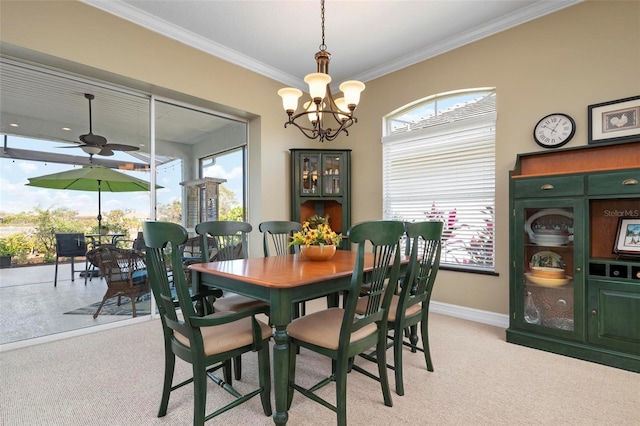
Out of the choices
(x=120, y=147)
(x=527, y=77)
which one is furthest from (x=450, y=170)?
(x=120, y=147)

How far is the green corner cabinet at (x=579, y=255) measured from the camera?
2.37m

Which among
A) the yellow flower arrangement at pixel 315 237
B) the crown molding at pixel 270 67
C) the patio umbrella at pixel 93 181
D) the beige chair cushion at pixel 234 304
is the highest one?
the crown molding at pixel 270 67

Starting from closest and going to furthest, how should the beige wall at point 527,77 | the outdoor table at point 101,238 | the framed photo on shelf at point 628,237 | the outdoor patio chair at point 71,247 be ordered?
the framed photo on shelf at point 628,237 < the beige wall at point 527,77 < the outdoor patio chair at point 71,247 < the outdoor table at point 101,238

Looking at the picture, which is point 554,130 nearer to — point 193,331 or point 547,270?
point 547,270

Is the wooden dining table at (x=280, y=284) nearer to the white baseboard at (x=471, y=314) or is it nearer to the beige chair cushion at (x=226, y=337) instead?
the beige chair cushion at (x=226, y=337)

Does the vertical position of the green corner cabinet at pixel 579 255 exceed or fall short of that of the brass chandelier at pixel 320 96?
it falls short

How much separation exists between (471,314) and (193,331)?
10.4ft

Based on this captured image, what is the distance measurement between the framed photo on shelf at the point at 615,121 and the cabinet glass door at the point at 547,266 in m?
0.76

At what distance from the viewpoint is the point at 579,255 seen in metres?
2.54

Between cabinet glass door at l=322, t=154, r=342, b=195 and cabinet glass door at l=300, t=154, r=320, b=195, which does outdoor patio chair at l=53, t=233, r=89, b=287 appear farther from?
cabinet glass door at l=322, t=154, r=342, b=195

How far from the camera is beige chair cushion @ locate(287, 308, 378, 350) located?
168 cm

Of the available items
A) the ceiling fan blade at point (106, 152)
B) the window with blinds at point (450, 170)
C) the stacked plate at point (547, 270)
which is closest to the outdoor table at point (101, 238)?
the ceiling fan blade at point (106, 152)

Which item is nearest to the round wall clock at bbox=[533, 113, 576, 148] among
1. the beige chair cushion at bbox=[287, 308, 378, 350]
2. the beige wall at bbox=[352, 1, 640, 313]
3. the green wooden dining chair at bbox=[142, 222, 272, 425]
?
the beige wall at bbox=[352, 1, 640, 313]

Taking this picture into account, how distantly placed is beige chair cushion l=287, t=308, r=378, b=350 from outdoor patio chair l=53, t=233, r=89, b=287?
2737 millimetres
